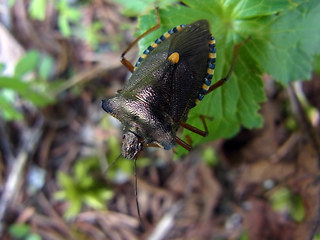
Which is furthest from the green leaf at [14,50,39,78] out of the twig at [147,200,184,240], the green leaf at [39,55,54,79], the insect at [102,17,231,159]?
the twig at [147,200,184,240]

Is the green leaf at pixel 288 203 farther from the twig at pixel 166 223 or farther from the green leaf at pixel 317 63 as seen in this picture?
the green leaf at pixel 317 63

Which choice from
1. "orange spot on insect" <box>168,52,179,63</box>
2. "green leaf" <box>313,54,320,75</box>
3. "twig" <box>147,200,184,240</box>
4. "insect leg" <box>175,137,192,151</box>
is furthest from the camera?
"twig" <box>147,200,184,240</box>

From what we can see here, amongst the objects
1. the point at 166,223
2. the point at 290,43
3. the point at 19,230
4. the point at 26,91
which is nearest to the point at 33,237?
the point at 19,230

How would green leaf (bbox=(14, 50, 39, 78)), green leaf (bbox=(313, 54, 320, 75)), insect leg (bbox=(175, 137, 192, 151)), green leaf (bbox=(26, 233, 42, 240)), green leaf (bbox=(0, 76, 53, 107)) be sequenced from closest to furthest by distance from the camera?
insect leg (bbox=(175, 137, 192, 151)), green leaf (bbox=(313, 54, 320, 75)), green leaf (bbox=(0, 76, 53, 107)), green leaf (bbox=(14, 50, 39, 78)), green leaf (bbox=(26, 233, 42, 240))

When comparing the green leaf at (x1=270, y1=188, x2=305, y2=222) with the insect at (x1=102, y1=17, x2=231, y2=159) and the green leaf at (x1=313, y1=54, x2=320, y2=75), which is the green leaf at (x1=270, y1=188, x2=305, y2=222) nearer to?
the green leaf at (x1=313, y1=54, x2=320, y2=75)

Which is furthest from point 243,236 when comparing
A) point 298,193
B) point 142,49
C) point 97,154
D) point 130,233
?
point 142,49
